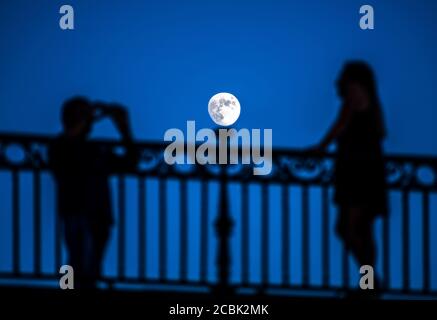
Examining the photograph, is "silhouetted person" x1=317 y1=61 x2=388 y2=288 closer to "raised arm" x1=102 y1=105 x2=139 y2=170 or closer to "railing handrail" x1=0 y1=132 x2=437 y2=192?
"railing handrail" x1=0 y1=132 x2=437 y2=192

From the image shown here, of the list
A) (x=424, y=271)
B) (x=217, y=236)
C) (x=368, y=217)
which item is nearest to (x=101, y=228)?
(x=217, y=236)

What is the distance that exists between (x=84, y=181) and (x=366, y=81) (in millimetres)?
1638

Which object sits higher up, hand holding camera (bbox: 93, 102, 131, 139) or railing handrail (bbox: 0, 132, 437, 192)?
hand holding camera (bbox: 93, 102, 131, 139)

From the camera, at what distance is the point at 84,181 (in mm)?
4910

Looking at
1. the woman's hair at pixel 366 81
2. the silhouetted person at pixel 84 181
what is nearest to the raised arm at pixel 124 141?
the silhouetted person at pixel 84 181

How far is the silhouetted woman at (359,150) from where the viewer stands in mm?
4590

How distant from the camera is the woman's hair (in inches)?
180

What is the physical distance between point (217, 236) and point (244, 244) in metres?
0.16

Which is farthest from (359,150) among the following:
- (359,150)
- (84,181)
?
(84,181)

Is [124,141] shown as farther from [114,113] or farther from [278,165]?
[278,165]

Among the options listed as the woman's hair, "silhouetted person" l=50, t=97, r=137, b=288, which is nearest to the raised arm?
"silhouetted person" l=50, t=97, r=137, b=288

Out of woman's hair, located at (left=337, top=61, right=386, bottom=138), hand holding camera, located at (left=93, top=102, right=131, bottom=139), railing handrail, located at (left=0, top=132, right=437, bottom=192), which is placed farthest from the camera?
hand holding camera, located at (left=93, top=102, right=131, bottom=139)

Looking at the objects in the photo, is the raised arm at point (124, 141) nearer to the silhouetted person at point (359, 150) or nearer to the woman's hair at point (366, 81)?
the silhouetted person at point (359, 150)

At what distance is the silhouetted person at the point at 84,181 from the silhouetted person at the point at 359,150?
1131 mm
